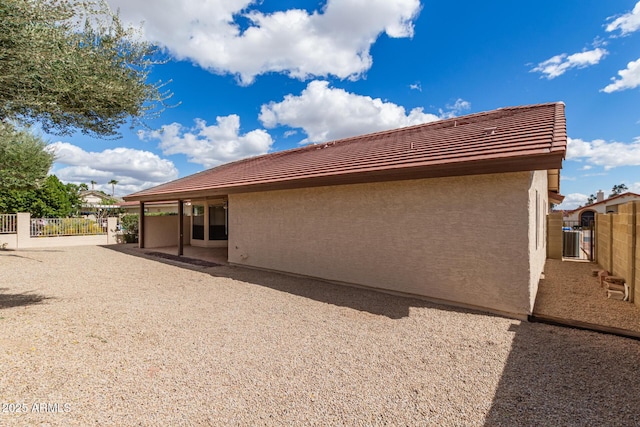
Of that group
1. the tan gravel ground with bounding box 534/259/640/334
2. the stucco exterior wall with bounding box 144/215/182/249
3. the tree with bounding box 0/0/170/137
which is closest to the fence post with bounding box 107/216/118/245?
the stucco exterior wall with bounding box 144/215/182/249

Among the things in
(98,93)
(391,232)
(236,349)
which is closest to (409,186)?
(391,232)

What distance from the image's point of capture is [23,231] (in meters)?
16.9

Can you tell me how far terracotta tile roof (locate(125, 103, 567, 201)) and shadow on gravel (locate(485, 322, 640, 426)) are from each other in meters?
2.89

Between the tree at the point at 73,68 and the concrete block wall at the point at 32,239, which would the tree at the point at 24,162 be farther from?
the tree at the point at 73,68

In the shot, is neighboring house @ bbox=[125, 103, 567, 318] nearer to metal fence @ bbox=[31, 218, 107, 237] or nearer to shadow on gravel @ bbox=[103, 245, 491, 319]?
shadow on gravel @ bbox=[103, 245, 491, 319]

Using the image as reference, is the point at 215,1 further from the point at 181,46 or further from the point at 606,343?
the point at 606,343

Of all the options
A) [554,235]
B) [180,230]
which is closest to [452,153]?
[554,235]

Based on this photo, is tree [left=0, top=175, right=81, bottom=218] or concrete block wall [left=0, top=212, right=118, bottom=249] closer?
concrete block wall [left=0, top=212, right=118, bottom=249]

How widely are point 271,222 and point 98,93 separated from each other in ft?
19.9

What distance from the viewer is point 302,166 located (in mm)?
10461

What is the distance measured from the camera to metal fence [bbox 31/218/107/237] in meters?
17.6

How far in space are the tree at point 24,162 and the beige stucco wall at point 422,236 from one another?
12.8m

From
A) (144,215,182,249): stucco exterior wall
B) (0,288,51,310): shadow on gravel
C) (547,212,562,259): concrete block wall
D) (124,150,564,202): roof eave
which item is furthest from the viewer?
(144,215,182,249): stucco exterior wall

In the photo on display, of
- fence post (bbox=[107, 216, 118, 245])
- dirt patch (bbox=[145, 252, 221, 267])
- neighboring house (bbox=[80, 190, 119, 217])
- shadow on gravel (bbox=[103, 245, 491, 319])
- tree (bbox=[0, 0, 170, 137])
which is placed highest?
Answer: tree (bbox=[0, 0, 170, 137])
